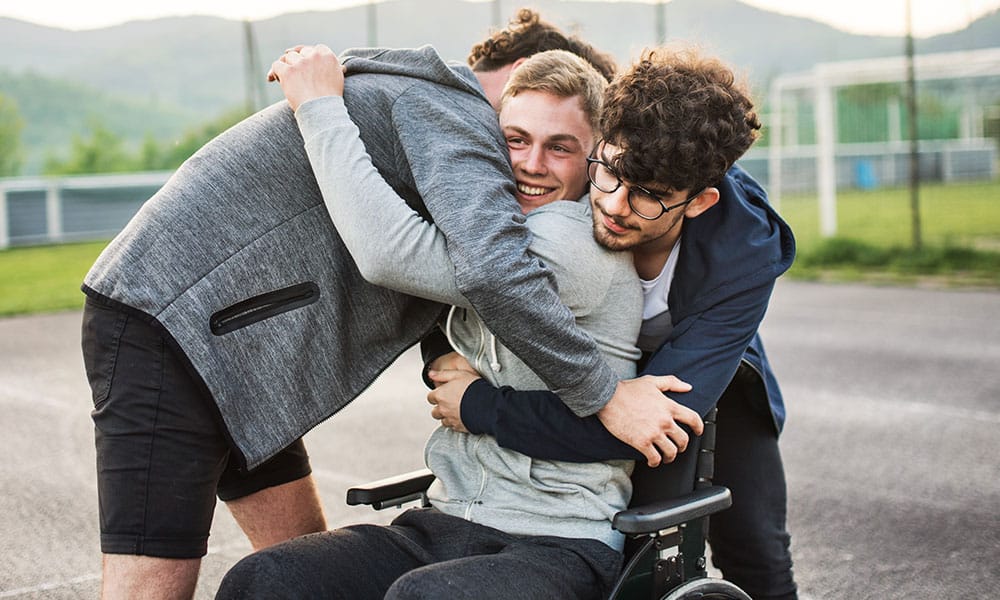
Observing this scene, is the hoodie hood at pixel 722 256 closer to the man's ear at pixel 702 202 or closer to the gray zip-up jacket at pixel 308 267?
the man's ear at pixel 702 202

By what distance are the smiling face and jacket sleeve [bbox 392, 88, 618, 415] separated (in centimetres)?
12

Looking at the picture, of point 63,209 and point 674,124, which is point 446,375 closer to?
point 674,124

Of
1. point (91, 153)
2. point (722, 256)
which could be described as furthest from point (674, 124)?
point (91, 153)

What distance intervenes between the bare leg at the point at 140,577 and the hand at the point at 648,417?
882 millimetres

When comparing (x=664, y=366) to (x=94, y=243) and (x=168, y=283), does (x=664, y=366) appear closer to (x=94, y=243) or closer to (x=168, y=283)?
(x=168, y=283)

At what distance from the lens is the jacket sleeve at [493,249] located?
81.8 inches

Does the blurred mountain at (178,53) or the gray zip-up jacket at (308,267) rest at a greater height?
the blurred mountain at (178,53)

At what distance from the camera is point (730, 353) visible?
2.42 meters

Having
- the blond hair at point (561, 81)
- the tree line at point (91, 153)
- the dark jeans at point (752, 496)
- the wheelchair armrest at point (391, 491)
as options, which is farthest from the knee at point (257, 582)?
the tree line at point (91, 153)

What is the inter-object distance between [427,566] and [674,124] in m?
0.94

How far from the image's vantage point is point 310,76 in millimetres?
2279

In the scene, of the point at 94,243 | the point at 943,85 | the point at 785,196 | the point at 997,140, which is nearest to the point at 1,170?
the point at 94,243

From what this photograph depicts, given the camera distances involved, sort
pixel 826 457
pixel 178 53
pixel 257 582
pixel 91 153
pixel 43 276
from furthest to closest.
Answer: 1. pixel 178 53
2. pixel 91 153
3. pixel 43 276
4. pixel 826 457
5. pixel 257 582

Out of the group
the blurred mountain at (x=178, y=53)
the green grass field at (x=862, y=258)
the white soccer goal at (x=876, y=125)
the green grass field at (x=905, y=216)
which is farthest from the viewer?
the blurred mountain at (x=178, y=53)
